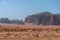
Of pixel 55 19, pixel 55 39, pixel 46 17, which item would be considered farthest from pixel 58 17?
pixel 55 39

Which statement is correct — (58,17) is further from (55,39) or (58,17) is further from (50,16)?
(55,39)

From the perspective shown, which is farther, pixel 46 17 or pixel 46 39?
pixel 46 17

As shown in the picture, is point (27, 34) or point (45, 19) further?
point (45, 19)

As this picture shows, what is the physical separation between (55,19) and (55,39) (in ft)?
157

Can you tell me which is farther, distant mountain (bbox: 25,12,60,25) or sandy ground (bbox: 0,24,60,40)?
distant mountain (bbox: 25,12,60,25)

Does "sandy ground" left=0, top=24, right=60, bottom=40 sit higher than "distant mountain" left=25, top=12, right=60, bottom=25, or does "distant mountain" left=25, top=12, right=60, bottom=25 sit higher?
"distant mountain" left=25, top=12, right=60, bottom=25

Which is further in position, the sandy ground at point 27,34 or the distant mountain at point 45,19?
the distant mountain at point 45,19

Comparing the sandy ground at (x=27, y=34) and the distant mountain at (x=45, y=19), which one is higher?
the distant mountain at (x=45, y=19)

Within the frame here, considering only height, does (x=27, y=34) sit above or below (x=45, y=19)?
below

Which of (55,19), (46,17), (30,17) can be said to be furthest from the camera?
(30,17)

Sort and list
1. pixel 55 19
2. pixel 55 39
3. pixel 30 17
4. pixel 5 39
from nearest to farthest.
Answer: pixel 5 39 → pixel 55 39 → pixel 55 19 → pixel 30 17

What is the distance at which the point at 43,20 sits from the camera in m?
63.8

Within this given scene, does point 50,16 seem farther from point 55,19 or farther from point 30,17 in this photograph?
point 30,17

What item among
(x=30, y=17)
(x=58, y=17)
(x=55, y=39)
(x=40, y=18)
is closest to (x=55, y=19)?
(x=58, y=17)
